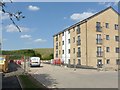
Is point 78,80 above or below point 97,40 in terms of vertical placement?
below

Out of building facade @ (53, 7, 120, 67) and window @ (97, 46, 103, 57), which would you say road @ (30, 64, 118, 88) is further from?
window @ (97, 46, 103, 57)

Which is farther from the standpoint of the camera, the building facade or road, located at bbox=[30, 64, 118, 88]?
the building facade

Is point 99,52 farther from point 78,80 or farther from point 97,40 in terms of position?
point 78,80

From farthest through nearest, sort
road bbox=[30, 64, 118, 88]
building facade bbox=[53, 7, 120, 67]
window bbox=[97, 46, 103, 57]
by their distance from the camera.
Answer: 1. window bbox=[97, 46, 103, 57]
2. building facade bbox=[53, 7, 120, 67]
3. road bbox=[30, 64, 118, 88]

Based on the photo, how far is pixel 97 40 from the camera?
5934 centimetres

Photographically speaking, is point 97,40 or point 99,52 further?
point 97,40

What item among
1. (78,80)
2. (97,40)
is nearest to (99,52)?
(97,40)

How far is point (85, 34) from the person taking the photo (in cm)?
5891

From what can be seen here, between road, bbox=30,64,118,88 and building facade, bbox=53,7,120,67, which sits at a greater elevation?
building facade, bbox=53,7,120,67

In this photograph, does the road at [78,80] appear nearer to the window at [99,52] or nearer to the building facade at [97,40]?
the building facade at [97,40]

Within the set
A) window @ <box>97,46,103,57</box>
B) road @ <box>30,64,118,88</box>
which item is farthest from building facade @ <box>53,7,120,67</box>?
road @ <box>30,64,118,88</box>

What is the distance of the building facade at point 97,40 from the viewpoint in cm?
5825

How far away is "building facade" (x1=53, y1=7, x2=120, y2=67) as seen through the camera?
5825 cm

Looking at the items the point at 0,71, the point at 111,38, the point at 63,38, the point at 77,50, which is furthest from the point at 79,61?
the point at 0,71
